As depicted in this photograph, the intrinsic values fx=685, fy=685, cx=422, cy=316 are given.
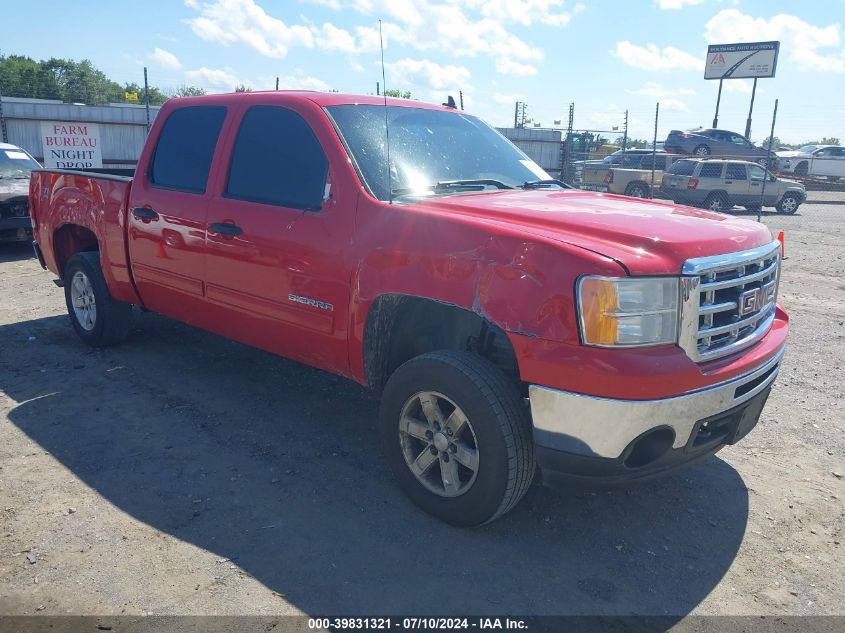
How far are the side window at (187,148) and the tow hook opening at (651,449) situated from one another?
3186mm

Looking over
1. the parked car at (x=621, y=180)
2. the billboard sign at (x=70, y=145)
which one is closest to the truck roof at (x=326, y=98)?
the billboard sign at (x=70, y=145)

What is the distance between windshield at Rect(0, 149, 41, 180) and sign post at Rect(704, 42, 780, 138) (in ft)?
117

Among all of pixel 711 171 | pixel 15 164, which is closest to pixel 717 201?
pixel 711 171

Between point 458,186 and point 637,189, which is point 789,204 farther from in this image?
point 458,186

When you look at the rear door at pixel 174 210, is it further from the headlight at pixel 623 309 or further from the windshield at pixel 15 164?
the windshield at pixel 15 164

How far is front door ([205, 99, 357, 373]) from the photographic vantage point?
3.68 m

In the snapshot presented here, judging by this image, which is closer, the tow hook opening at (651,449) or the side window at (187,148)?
the tow hook opening at (651,449)

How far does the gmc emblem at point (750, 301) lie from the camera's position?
3082mm

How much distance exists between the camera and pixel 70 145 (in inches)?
592

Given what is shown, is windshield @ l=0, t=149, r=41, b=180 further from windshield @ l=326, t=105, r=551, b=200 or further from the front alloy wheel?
the front alloy wheel

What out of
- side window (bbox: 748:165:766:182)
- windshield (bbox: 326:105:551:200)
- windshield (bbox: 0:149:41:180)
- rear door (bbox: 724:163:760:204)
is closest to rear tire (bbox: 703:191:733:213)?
rear door (bbox: 724:163:760:204)

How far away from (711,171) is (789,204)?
361 cm

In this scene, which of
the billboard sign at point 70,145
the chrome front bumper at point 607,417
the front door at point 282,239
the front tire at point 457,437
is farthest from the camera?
the billboard sign at point 70,145

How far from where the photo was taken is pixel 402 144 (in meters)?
3.98
